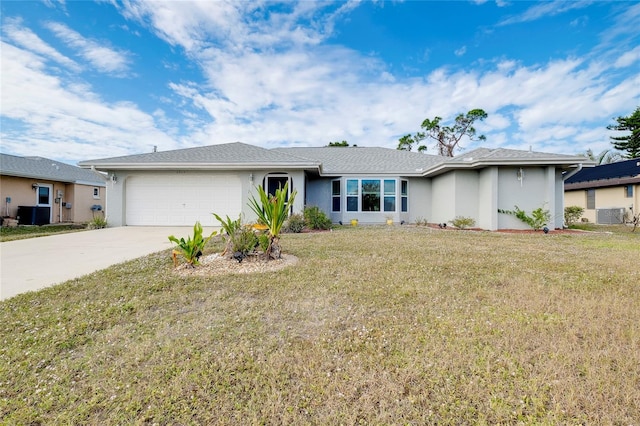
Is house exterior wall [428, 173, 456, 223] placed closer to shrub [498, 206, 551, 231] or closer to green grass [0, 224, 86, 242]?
shrub [498, 206, 551, 231]

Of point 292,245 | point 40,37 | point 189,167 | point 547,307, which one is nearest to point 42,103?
point 40,37

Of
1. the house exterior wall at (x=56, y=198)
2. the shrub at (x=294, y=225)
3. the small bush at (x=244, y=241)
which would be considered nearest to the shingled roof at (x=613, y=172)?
the shrub at (x=294, y=225)

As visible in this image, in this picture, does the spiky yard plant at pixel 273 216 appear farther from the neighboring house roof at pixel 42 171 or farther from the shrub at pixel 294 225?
the neighboring house roof at pixel 42 171

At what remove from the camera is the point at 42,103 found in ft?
40.2

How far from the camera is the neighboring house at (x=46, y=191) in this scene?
573 inches

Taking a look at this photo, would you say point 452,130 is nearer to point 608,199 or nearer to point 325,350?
point 608,199

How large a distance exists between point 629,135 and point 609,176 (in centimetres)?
1238

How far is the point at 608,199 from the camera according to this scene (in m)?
18.4

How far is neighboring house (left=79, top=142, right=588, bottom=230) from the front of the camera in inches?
452

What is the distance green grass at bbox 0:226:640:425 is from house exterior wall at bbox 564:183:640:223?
18.3m

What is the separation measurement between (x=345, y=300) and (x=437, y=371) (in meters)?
1.59

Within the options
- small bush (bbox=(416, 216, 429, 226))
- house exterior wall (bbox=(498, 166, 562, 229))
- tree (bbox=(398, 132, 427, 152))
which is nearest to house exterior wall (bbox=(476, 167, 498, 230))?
house exterior wall (bbox=(498, 166, 562, 229))

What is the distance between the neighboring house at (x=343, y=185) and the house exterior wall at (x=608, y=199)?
29.3 ft

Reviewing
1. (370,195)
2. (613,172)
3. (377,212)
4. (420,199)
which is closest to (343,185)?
(370,195)
